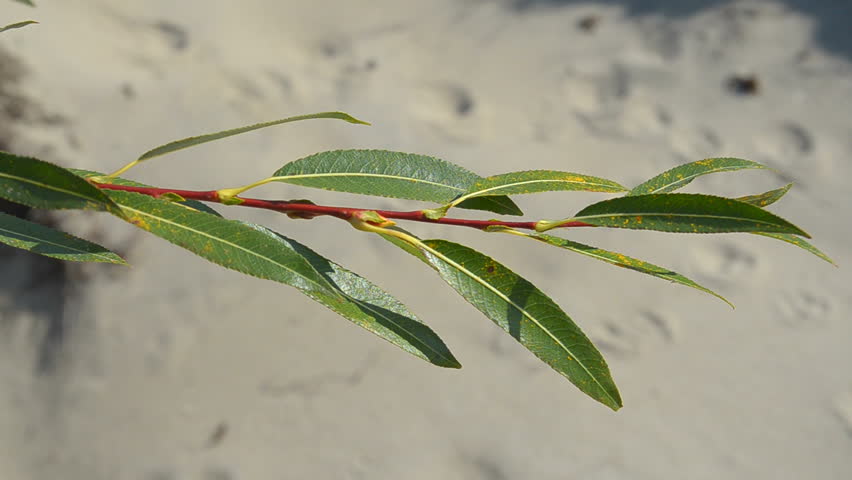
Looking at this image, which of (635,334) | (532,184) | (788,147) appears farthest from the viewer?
(788,147)

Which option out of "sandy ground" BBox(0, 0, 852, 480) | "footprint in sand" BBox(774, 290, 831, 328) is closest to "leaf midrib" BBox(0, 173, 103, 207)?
"sandy ground" BBox(0, 0, 852, 480)

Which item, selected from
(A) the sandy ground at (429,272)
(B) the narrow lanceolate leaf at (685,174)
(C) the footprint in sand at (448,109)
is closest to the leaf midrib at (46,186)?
(B) the narrow lanceolate leaf at (685,174)

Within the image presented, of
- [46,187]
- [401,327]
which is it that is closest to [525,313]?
[401,327]

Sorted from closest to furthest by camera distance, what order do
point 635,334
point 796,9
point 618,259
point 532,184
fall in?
point 618,259
point 532,184
point 635,334
point 796,9

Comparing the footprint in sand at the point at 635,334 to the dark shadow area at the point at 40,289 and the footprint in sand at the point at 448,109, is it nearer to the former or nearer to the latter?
the footprint in sand at the point at 448,109

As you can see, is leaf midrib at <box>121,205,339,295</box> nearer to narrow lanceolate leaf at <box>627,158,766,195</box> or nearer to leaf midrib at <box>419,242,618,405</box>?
leaf midrib at <box>419,242,618,405</box>

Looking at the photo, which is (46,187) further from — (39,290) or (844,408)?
(844,408)

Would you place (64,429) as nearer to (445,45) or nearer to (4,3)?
(4,3)
